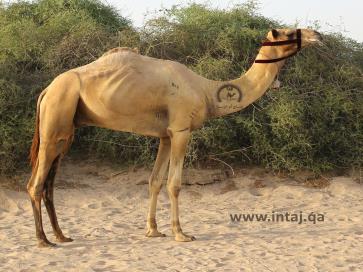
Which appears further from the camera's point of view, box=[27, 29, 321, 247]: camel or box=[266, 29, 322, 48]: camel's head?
box=[266, 29, 322, 48]: camel's head

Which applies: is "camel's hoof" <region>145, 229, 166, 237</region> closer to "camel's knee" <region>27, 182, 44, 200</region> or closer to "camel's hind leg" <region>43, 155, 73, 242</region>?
"camel's hind leg" <region>43, 155, 73, 242</region>

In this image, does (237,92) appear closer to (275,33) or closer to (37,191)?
(275,33)

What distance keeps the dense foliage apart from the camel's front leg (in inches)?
112

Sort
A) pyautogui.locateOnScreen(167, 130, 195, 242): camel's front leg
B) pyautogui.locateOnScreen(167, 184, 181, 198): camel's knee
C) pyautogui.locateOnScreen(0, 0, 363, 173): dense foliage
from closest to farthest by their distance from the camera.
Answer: pyautogui.locateOnScreen(167, 130, 195, 242): camel's front leg
pyautogui.locateOnScreen(167, 184, 181, 198): camel's knee
pyautogui.locateOnScreen(0, 0, 363, 173): dense foliage

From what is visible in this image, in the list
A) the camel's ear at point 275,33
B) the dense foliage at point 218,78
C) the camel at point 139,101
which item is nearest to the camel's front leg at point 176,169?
the camel at point 139,101

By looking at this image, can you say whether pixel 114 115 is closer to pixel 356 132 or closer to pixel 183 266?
pixel 183 266

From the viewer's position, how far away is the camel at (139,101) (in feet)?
17.3

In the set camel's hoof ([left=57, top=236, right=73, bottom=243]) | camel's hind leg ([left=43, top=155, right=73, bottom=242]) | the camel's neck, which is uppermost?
the camel's neck

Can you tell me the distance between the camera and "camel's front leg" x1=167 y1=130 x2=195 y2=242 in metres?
5.36

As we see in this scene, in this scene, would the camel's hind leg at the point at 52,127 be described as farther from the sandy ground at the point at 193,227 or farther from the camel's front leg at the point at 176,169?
the camel's front leg at the point at 176,169

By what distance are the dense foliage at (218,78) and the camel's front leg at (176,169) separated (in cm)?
284

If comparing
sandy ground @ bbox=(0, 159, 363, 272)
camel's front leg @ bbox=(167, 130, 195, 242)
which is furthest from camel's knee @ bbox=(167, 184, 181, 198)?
sandy ground @ bbox=(0, 159, 363, 272)

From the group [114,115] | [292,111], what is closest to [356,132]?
[292,111]

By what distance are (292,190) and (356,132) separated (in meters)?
1.70
